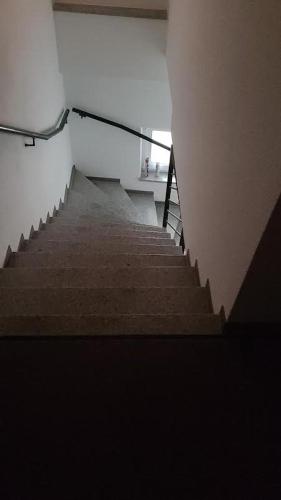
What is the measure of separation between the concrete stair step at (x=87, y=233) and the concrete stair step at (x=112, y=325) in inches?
49.5

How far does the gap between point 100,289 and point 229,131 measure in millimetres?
948

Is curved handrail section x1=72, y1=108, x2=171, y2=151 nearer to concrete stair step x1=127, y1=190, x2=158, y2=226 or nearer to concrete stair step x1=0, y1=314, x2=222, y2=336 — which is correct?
concrete stair step x1=127, y1=190, x2=158, y2=226

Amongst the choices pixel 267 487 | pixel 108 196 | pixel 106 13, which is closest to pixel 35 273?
pixel 267 487

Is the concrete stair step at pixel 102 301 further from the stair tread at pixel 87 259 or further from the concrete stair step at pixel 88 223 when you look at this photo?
the concrete stair step at pixel 88 223

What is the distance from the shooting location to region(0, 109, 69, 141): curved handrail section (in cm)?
197

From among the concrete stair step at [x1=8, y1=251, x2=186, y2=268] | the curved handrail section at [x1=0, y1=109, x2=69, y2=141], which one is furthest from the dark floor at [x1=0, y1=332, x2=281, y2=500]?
the curved handrail section at [x1=0, y1=109, x2=69, y2=141]

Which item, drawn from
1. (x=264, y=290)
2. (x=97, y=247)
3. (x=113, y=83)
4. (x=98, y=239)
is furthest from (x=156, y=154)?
(x=264, y=290)

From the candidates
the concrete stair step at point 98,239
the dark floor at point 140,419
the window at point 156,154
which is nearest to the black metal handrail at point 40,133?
the concrete stair step at point 98,239

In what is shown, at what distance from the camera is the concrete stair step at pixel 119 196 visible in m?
4.77

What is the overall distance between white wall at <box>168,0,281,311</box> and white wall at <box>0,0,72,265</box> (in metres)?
1.09

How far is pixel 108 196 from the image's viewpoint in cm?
498

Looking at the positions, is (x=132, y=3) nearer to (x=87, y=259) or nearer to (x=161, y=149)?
(x=161, y=149)

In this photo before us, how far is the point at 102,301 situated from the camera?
1715 millimetres

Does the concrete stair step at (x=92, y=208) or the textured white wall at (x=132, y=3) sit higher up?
the textured white wall at (x=132, y=3)
